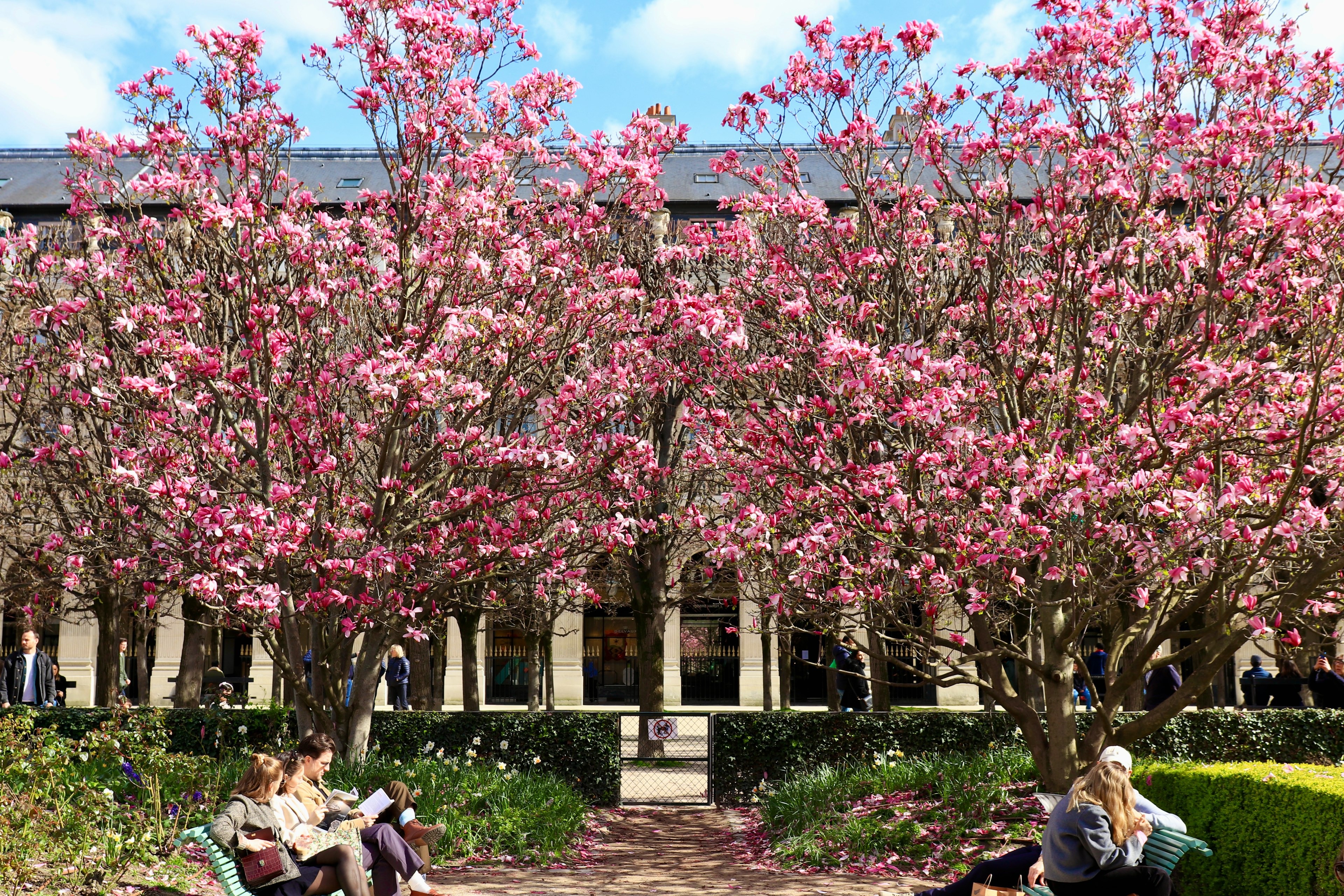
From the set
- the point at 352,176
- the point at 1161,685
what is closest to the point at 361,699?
the point at 1161,685

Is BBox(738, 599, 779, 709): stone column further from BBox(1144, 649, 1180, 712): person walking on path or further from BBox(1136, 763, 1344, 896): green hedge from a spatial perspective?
BBox(1136, 763, 1344, 896): green hedge

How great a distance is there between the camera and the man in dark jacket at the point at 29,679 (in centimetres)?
1409

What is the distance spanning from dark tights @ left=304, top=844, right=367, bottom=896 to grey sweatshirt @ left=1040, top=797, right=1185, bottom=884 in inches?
149

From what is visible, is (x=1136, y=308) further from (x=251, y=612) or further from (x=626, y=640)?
(x=626, y=640)

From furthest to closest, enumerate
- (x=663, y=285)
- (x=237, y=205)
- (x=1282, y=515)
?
(x=663, y=285) → (x=237, y=205) → (x=1282, y=515)

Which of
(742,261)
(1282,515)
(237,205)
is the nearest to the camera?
(1282,515)

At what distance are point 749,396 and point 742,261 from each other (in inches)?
92.9

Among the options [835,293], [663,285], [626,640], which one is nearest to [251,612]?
[835,293]

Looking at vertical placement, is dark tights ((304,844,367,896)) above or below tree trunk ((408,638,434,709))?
below

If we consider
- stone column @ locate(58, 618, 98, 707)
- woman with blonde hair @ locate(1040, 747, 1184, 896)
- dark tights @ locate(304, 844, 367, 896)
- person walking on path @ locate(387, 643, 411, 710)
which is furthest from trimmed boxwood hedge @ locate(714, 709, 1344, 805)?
stone column @ locate(58, 618, 98, 707)

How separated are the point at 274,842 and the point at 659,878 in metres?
3.98

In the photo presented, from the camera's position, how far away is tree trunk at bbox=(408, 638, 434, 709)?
23.3 m

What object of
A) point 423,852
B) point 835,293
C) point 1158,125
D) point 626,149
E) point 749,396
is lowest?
point 423,852

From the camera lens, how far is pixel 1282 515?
23.7 feet
